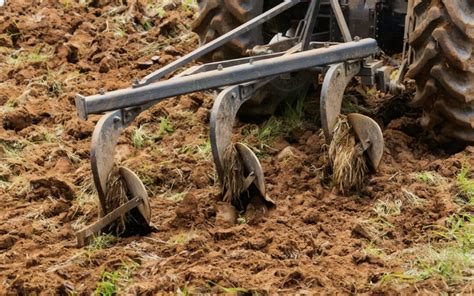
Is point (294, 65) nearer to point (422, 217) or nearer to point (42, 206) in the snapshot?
point (422, 217)

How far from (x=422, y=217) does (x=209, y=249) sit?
1111 millimetres

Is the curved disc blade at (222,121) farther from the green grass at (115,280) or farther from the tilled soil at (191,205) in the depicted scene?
the green grass at (115,280)

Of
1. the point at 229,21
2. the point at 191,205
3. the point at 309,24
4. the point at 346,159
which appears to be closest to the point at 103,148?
the point at 191,205

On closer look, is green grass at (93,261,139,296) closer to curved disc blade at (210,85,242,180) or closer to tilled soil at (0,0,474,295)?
tilled soil at (0,0,474,295)

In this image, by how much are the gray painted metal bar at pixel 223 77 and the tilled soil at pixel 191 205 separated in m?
A: 0.59

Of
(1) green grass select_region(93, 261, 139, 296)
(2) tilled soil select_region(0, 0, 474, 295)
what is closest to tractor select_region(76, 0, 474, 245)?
(2) tilled soil select_region(0, 0, 474, 295)

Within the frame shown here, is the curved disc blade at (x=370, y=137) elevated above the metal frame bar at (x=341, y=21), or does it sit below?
below

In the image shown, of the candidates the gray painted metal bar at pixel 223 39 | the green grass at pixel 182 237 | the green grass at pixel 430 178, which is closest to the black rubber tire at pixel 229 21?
the gray painted metal bar at pixel 223 39

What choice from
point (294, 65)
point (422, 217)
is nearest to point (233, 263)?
point (422, 217)

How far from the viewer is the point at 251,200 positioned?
4660 millimetres

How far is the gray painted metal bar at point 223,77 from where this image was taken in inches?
169

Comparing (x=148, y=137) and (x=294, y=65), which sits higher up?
(x=294, y=65)

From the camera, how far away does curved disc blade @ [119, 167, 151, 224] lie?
4340mm

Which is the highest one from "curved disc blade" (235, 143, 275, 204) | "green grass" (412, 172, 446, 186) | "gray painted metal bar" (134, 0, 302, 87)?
"gray painted metal bar" (134, 0, 302, 87)
